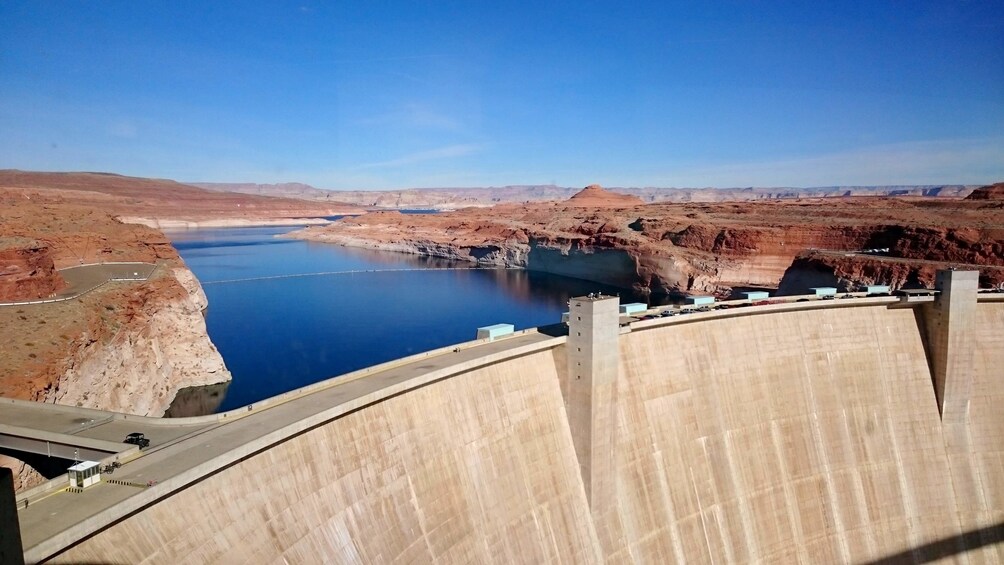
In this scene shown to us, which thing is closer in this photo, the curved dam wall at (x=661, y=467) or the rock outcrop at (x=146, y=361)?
the curved dam wall at (x=661, y=467)

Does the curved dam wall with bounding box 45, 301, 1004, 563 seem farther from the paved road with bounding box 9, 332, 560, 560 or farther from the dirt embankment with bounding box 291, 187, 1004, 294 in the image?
the dirt embankment with bounding box 291, 187, 1004, 294

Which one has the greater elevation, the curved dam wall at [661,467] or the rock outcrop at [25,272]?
the rock outcrop at [25,272]

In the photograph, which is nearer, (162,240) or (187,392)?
(187,392)

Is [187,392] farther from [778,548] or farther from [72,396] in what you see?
[778,548]

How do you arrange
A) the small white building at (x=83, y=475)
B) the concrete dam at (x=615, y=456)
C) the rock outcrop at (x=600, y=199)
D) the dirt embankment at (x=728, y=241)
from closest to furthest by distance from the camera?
the small white building at (x=83, y=475)
the concrete dam at (x=615, y=456)
the dirt embankment at (x=728, y=241)
the rock outcrop at (x=600, y=199)

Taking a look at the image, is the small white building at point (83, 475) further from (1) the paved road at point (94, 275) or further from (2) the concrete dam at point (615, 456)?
(1) the paved road at point (94, 275)

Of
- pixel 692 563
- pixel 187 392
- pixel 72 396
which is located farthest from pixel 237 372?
pixel 692 563

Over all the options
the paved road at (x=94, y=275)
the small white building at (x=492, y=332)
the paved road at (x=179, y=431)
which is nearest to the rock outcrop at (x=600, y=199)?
the paved road at (x=94, y=275)
